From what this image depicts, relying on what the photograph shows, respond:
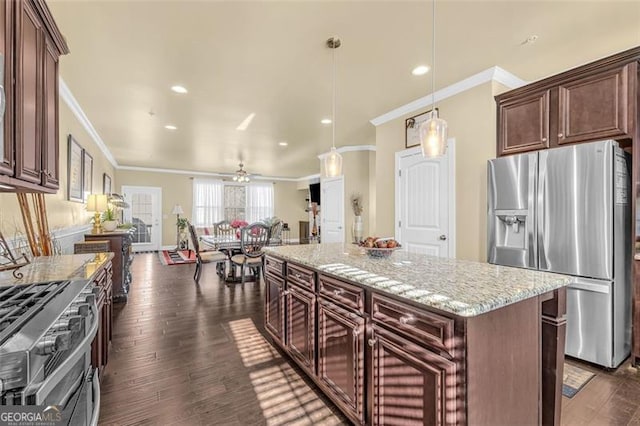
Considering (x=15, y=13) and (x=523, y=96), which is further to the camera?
(x=523, y=96)

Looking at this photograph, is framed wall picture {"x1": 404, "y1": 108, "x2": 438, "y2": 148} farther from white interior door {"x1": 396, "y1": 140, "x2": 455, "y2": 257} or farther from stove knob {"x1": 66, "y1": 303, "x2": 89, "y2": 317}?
stove knob {"x1": 66, "y1": 303, "x2": 89, "y2": 317}

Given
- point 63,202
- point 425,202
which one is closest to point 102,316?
point 63,202

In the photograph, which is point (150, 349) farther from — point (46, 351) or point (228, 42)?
point (228, 42)

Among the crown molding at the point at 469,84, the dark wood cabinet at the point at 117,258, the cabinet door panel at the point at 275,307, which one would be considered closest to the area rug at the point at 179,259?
the dark wood cabinet at the point at 117,258

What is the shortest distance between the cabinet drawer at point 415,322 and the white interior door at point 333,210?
476cm

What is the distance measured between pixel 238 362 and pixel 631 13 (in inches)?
156

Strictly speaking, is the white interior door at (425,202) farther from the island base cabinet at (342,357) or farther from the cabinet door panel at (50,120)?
the cabinet door panel at (50,120)

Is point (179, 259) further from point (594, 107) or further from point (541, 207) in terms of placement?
Result: point (594, 107)

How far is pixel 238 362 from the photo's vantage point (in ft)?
7.96

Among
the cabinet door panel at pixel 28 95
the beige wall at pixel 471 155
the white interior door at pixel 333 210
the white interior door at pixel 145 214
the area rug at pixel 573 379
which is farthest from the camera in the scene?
the white interior door at pixel 145 214

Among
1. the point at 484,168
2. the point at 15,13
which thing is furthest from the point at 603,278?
the point at 15,13

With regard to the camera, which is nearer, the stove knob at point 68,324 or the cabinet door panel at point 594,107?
the stove knob at point 68,324

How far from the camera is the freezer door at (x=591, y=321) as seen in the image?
2.27 m

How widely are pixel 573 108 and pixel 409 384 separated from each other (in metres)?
2.76
